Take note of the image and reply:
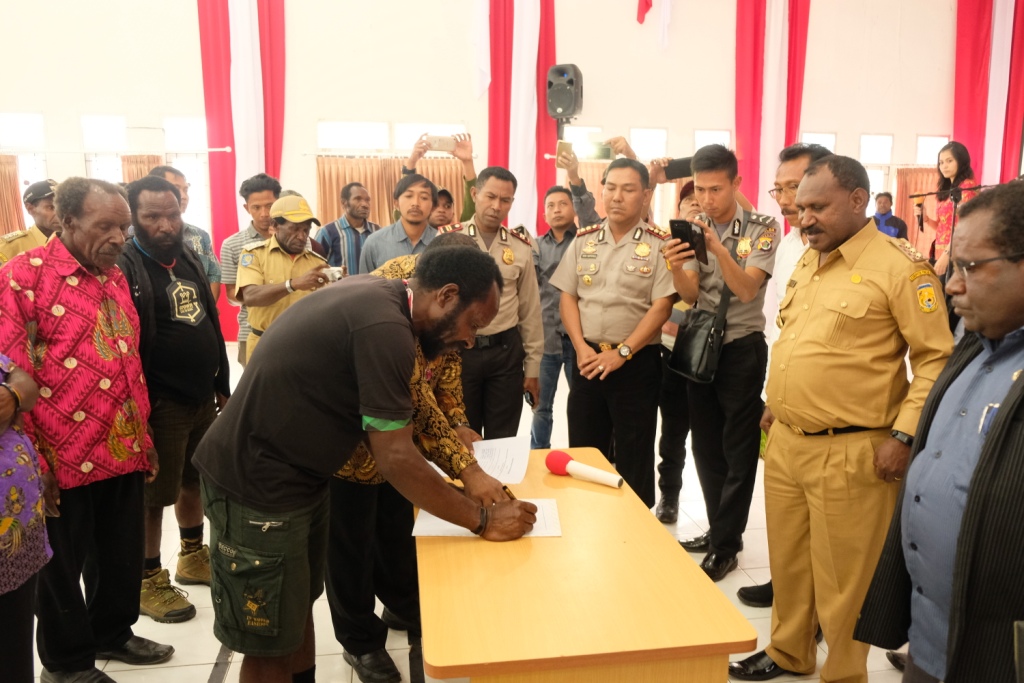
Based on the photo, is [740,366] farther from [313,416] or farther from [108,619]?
[108,619]

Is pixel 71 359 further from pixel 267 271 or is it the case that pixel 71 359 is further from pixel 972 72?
pixel 972 72

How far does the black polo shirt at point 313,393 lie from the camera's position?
4.85ft

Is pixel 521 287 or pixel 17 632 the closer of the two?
→ pixel 17 632

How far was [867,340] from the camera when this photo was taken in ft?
6.41

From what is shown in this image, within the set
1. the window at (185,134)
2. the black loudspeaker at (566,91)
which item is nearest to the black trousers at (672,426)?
the black loudspeaker at (566,91)

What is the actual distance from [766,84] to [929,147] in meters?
2.43

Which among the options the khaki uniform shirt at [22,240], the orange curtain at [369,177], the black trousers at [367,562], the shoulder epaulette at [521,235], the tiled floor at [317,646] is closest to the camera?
the black trousers at [367,562]

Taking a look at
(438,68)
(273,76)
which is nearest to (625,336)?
(438,68)

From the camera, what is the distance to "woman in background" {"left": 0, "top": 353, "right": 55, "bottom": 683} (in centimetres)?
150

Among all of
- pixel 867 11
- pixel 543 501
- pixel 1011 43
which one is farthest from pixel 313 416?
pixel 1011 43

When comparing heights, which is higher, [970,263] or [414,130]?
[414,130]

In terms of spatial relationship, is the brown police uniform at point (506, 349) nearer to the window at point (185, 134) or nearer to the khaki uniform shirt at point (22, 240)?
the khaki uniform shirt at point (22, 240)

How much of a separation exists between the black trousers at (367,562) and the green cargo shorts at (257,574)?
16.2 inches

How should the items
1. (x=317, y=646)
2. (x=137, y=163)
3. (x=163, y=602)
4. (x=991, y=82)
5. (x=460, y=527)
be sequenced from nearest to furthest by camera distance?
(x=460, y=527) < (x=317, y=646) < (x=163, y=602) < (x=137, y=163) < (x=991, y=82)
